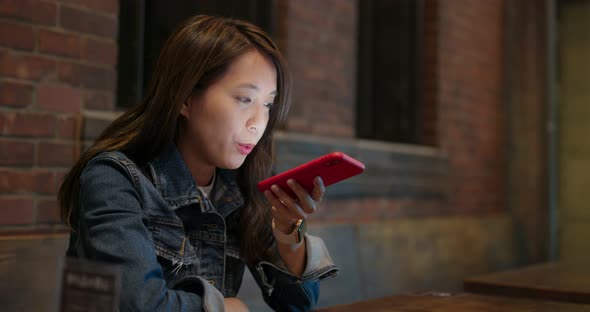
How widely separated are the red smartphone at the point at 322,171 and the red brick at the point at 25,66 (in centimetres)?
100

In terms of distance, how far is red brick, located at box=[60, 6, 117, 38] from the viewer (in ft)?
7.29

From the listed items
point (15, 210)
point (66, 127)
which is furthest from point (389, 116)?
point (15, 210)

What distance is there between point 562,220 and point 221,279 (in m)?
4.59

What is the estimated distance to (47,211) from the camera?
7.08 feet

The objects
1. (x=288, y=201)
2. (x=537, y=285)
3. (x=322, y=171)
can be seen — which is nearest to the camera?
(x=322, y=171)

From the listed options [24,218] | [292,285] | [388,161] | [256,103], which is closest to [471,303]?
[292,285]

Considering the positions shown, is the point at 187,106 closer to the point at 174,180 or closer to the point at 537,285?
the point at 174,180

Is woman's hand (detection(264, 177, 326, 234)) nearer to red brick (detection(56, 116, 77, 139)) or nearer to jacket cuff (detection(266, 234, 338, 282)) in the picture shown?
jacket cuff (detection(266, 234, 338, 282))

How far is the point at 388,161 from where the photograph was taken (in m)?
3.89

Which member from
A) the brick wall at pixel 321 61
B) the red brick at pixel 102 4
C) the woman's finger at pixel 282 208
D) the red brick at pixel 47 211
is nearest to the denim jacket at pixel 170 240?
the woman's finger at pixel 282 208

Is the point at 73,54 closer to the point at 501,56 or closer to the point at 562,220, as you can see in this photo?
the point at 501,56

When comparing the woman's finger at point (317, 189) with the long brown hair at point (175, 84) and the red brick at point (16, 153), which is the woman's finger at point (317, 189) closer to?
the long brown hair at point (175, 84)

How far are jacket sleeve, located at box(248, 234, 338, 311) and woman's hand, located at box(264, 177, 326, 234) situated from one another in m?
0.18

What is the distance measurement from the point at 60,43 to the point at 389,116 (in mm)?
2504
